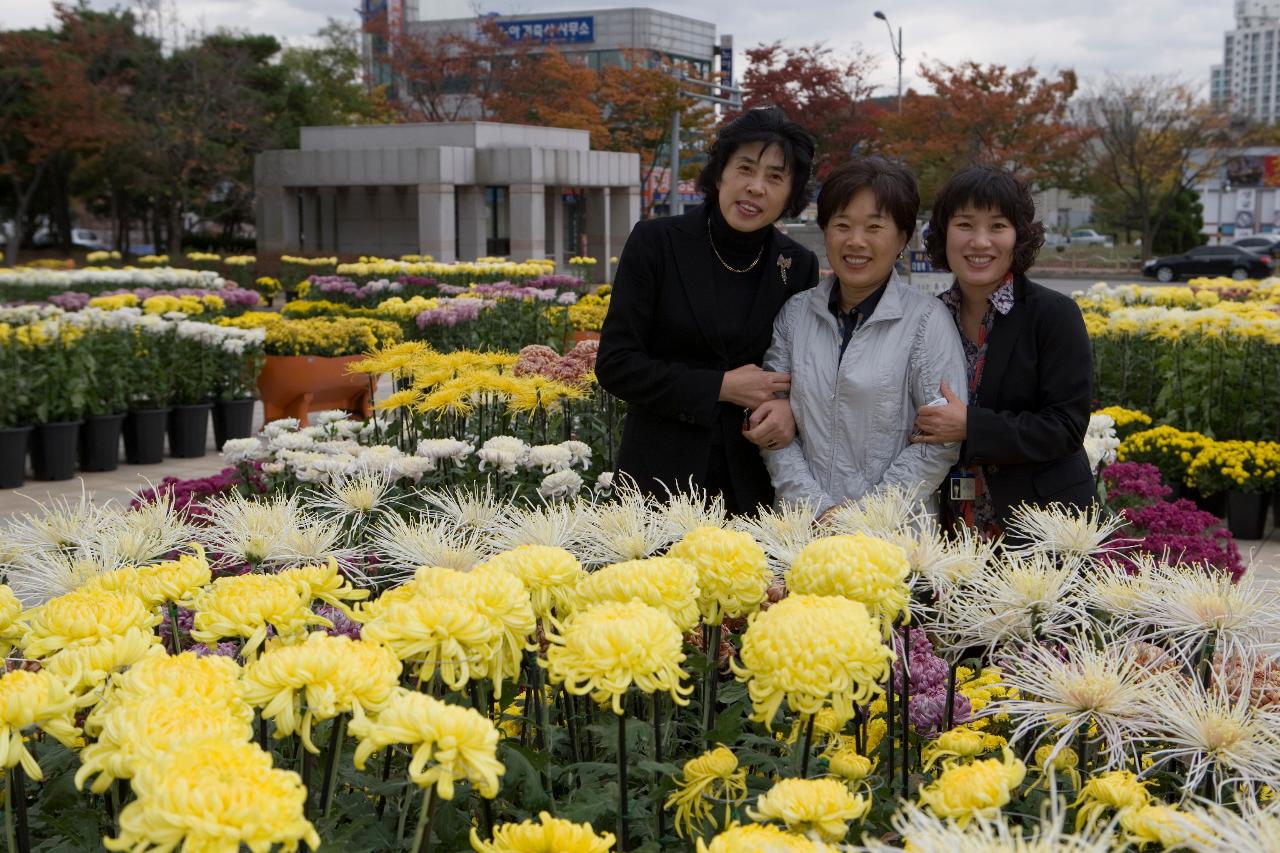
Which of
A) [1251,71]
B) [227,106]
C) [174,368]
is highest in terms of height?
[1251,71]

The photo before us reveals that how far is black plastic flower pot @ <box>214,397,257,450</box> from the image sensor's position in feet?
32.6

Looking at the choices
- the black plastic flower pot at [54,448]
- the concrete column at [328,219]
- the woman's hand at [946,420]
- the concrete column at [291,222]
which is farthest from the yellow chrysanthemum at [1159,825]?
the concrete column at [291,222]

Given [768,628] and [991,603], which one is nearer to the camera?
[768,628]

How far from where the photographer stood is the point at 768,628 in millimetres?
1246

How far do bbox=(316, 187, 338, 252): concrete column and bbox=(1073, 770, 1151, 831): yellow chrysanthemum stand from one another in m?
29.5

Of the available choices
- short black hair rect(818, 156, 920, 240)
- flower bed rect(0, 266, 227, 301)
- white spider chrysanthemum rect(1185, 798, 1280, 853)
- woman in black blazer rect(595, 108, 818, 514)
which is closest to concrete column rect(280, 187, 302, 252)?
flower bed rect(0, 266, 227, 301)

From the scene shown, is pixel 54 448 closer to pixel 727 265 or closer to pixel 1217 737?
pixel 727 265

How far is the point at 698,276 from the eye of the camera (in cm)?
322

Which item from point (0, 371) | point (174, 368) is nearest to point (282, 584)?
point (0, 371)

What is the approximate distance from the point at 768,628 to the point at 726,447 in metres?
1.99

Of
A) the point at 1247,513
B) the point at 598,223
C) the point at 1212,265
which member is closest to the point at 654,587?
the point at 1247,513

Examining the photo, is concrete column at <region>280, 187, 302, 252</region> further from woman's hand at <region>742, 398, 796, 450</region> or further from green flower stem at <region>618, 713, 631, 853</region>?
green flower stem at <region>618, 713, 631, 853</region>

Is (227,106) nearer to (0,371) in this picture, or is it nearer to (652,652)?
(0,371)

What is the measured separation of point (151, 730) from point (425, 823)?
0.25 metres
